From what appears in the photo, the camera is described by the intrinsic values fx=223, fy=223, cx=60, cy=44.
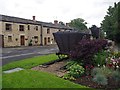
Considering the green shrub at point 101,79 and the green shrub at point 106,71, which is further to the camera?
the green shrub at point 106,71

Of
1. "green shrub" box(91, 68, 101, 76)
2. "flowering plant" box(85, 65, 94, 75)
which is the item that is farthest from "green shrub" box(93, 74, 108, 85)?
"flowering plant" box(85, 65, 94, 75)

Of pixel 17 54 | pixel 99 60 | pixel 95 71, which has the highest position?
pixel 99 60

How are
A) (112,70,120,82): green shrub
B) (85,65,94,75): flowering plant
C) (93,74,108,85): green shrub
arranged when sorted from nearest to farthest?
(93,74,108,85): green shrub → (112,70,120,82): green shrub → (85,65,94,75): flowering plant

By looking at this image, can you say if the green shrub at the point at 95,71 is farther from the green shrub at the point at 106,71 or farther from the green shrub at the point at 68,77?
the green shrub at the point at 68,77

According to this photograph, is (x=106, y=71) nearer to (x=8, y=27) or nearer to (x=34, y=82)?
(x=34, y=82)

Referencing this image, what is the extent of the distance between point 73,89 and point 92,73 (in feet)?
6.43

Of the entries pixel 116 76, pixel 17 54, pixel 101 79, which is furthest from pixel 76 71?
pixel 17 54

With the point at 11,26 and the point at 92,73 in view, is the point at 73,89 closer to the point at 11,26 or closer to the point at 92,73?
the point at 92,73

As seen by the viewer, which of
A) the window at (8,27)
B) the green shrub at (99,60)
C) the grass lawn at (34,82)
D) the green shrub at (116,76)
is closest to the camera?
the grass lawn at (34,82)

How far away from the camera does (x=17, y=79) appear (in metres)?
8.62

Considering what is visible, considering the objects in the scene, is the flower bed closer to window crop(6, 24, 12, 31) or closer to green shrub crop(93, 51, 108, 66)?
green shrub crop(93, 51, 108, 66)

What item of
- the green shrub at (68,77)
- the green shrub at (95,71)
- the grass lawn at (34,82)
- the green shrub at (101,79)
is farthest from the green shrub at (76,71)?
the green shrub at (101,79)

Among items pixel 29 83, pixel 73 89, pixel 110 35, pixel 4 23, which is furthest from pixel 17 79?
pixel 110 35

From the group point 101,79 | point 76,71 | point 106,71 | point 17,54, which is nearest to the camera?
point 101,79
